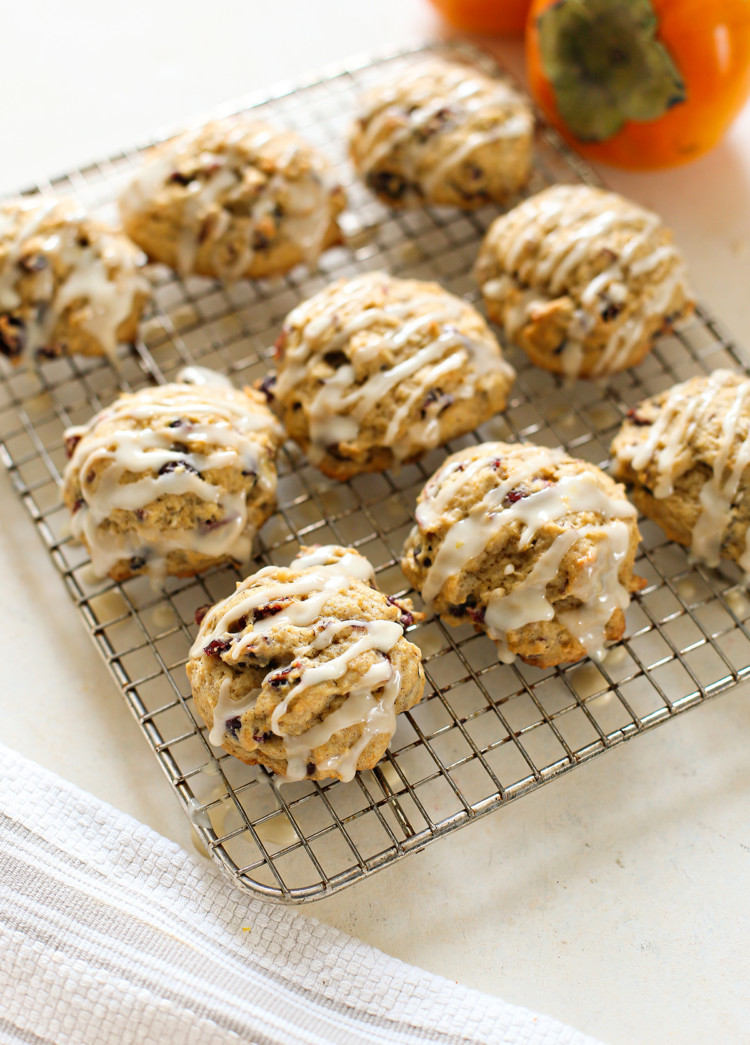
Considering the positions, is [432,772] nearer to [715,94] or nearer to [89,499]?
[89,499]

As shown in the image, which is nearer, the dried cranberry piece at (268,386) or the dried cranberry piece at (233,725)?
the dried cranberry piece at (233,725)

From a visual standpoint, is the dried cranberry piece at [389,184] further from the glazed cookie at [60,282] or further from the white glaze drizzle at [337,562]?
the white glaze drizzle at [337,562]

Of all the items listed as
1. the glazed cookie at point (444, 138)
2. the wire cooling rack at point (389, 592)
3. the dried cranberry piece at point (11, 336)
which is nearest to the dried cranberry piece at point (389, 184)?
the glazed cookie at point (444, 138)

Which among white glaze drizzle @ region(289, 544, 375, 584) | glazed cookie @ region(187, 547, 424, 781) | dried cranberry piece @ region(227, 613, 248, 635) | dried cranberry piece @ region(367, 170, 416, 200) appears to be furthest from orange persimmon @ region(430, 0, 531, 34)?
dried cranberry piece @ region(227, 613, 248, 635)

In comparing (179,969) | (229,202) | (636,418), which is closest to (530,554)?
(636,418)

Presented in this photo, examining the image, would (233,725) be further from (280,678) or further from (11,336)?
(11,336)

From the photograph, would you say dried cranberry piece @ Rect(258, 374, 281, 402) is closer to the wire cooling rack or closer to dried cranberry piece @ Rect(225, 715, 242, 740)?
the wire cooling rack

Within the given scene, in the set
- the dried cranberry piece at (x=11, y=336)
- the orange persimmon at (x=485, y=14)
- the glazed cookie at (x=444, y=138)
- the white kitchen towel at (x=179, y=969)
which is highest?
the orange persimmon at (x=485, y=14)

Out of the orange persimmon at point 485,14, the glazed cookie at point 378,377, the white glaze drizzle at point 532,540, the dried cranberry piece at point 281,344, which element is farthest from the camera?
the orange persimmon at point 485,14
